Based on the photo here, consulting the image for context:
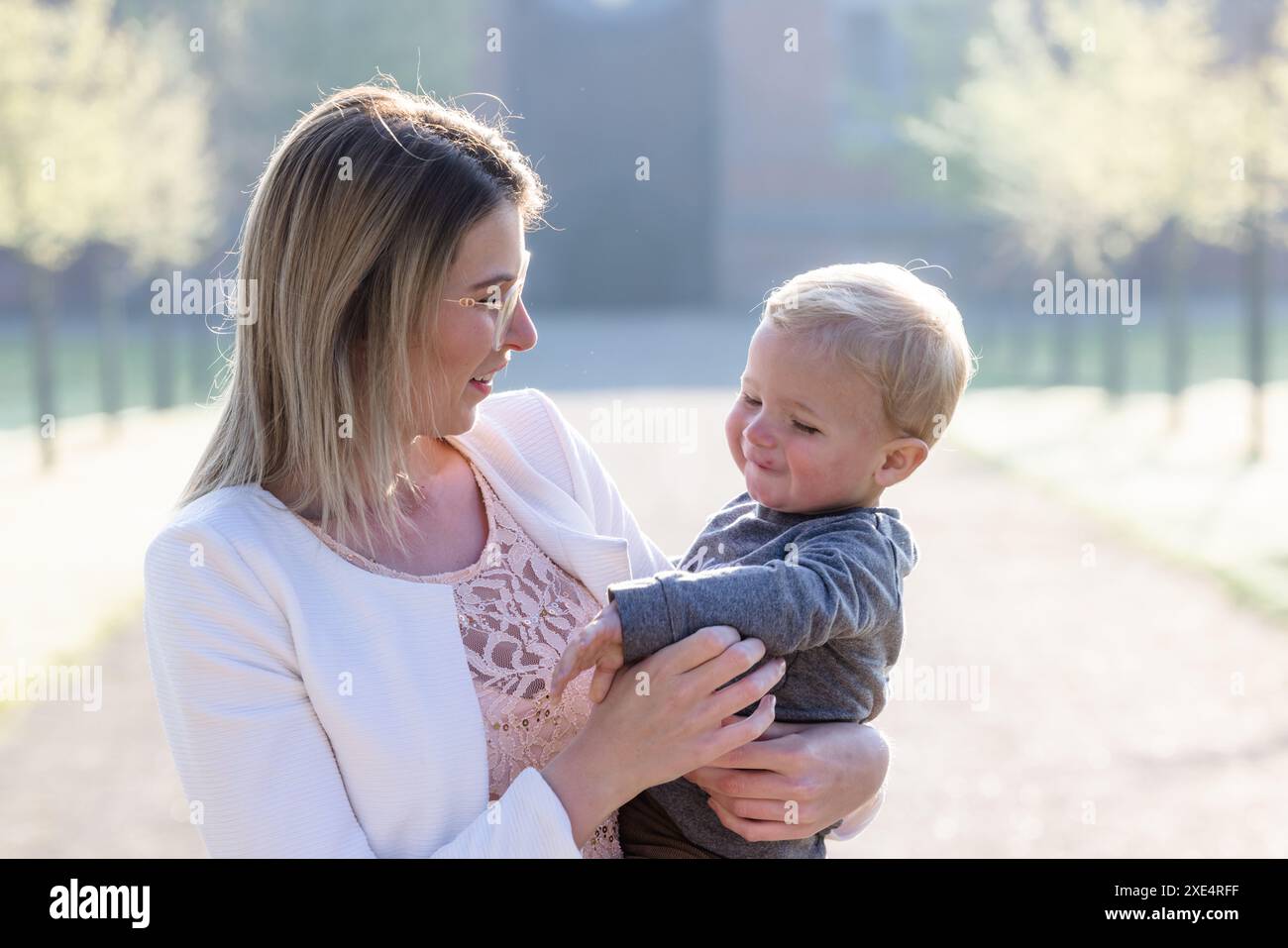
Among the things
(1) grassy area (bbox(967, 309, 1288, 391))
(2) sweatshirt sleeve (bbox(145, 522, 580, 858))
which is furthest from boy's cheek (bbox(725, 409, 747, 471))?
(1) grassy area (bbox(967, 309, 1288, 391))

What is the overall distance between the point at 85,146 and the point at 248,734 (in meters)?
12.9

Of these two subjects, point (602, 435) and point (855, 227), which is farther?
point (855, 227)

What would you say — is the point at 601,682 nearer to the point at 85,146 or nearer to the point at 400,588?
the point at 400,588

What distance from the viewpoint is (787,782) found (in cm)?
193

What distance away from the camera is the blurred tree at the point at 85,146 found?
12.3m

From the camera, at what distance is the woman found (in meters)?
1.73

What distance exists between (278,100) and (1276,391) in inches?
645

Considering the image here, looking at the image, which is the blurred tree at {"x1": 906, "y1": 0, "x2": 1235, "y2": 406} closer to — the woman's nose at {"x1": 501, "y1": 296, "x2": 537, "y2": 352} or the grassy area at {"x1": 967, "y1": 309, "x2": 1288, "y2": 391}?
the grassy area at {"x1": 967, "y1": 309, "x2": 1288, "y2": 391}

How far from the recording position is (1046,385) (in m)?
21.2

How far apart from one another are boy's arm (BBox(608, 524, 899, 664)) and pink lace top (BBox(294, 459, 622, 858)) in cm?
21

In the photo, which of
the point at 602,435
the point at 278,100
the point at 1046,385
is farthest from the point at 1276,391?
the point at 278,100

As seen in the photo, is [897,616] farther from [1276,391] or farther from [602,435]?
[1276,391]
